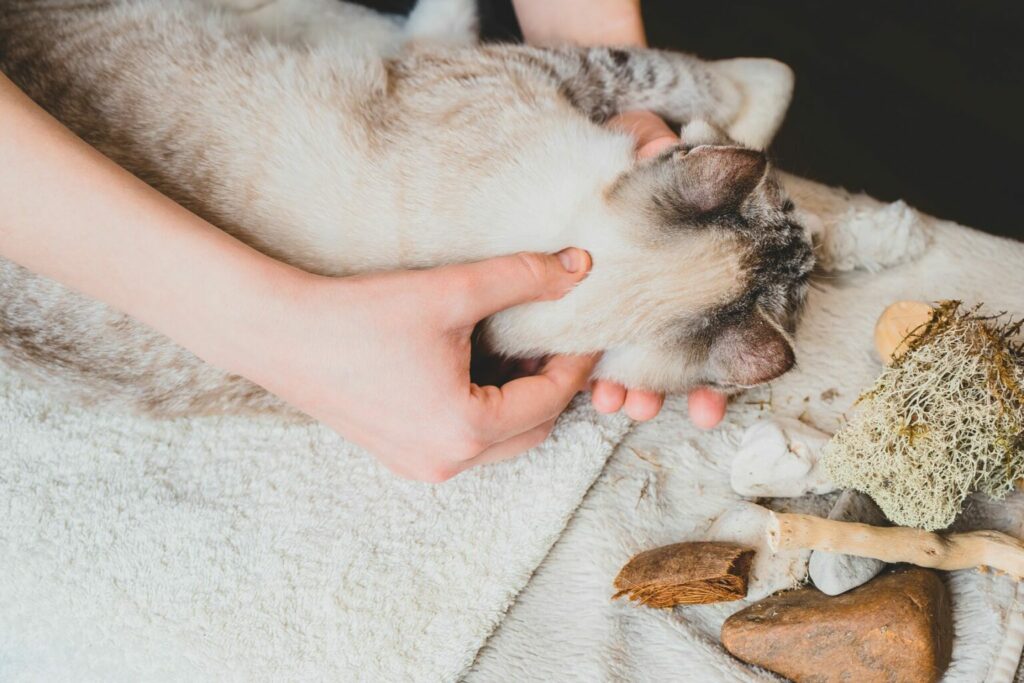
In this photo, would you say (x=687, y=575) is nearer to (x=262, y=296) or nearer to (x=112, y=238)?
(x=262, y=296)

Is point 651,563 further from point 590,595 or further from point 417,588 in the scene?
point 417,588

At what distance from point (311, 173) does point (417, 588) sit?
0.78m

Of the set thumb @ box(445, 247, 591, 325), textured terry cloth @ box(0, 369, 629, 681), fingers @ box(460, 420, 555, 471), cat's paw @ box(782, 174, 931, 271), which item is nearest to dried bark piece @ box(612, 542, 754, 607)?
textured terry cloth @ box(0, 369, 629, 681)

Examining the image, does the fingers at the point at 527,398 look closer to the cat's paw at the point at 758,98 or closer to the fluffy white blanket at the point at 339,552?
the fluffy white blanket at the point at 339,552

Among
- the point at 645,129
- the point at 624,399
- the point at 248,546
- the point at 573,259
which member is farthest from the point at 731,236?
the point at 248,546

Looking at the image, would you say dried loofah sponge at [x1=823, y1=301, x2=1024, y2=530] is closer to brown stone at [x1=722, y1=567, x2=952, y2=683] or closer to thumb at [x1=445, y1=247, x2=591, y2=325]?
brown stone at [x1=722, y1=567, x2=952, y2=683]

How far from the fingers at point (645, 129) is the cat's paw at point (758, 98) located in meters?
0.21

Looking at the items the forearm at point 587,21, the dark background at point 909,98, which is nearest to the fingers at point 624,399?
the forearm at point 587,21

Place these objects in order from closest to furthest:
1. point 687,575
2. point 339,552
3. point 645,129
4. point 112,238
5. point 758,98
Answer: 1. point 112,238
2. point 687,575
3. point 339,552
4. point 645,129
5. point 758,98

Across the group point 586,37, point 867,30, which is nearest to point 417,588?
point 586,37

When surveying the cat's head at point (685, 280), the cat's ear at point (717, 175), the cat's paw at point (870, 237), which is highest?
the cat's ear at point (717, 175)

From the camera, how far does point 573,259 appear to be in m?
1.26

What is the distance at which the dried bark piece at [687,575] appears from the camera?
1.31m

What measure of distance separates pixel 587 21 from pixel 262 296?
3.83 feet
